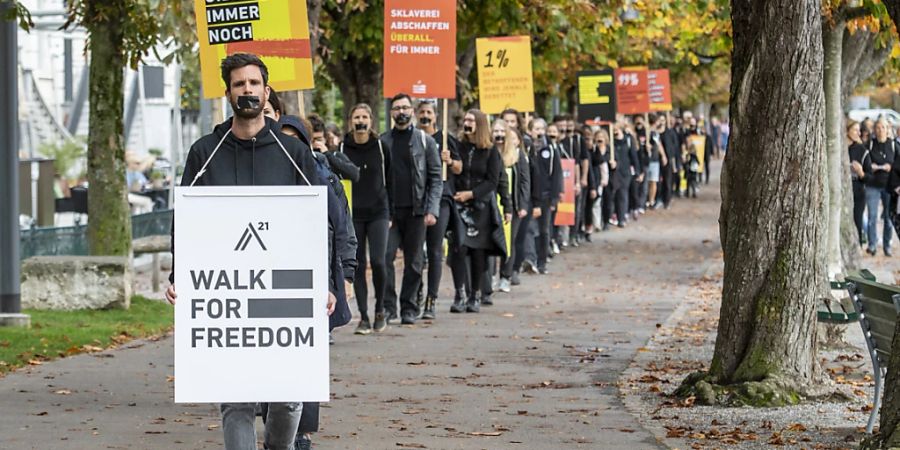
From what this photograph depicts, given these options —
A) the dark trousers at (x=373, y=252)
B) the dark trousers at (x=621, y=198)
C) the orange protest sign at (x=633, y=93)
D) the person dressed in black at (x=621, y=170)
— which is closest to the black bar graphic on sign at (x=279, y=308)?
the dark trousers at (x=373, y=252)

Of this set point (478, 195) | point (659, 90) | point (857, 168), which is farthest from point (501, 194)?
point (659, 90)

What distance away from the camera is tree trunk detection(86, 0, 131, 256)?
17.5 m

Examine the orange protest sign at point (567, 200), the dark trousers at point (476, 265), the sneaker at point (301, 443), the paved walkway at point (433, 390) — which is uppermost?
the orange protest sign at point (567, 200)

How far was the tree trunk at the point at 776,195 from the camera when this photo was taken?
34.1 feet

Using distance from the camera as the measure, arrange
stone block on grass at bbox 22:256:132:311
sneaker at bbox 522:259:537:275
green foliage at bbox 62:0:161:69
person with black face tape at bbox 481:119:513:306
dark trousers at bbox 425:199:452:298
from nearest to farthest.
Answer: dark trousers at bbox 425:199:452:298, stone block on grass at bbox 22:256:132:311, green foliage at bbox 62:0:161:69, person with black face tape at bbox 481:119:513:306, sneaker at bbox 522:259:537:275

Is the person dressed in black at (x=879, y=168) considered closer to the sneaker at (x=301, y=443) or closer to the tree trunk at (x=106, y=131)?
the tree trunk at (x=106, y=131)

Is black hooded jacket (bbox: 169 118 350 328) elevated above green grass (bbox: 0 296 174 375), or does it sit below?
above

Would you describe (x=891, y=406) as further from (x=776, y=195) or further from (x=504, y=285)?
(x=504, y=285)

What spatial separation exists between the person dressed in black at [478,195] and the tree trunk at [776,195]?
655 centimetres

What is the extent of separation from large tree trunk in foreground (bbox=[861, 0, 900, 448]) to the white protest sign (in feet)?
7.29

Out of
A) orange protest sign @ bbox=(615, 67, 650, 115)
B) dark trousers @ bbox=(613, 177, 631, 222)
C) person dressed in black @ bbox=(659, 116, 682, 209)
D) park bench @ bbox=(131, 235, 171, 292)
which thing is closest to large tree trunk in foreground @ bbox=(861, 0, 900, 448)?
park bench @ bbox=(131, 235, 171, 292)

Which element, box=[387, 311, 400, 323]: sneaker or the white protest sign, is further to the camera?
box=[387, 311, 400, 323]: sneaker

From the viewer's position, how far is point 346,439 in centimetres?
916

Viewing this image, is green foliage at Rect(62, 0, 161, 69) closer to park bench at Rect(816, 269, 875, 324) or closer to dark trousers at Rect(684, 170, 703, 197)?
park bench at Rect(816, 269, 875, 324)
